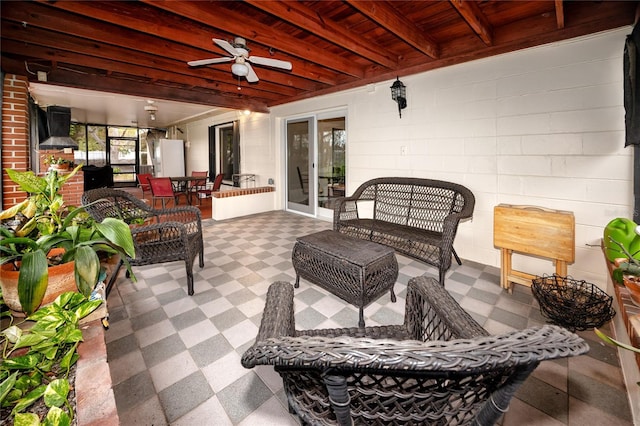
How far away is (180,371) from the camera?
157 cm

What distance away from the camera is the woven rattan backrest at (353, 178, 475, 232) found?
3.10 metres

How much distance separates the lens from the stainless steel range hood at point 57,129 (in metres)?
5.19

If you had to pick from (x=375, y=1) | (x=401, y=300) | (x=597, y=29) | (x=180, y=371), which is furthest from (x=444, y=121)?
(x=180, y=371)

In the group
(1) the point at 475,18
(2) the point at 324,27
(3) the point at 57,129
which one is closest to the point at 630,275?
(1) the point at 475,18

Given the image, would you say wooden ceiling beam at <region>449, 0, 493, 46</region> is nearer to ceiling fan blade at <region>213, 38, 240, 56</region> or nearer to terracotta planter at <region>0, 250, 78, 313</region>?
ceiling fan blade at <region>213, 38, 240, 56</region>

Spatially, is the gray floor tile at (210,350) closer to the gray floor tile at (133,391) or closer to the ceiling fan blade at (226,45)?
the gray floor tile at (133,391)

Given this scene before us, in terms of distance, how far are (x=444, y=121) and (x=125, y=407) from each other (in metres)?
3.87

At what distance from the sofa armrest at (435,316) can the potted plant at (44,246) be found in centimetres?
122

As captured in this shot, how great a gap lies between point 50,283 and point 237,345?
1.05 m

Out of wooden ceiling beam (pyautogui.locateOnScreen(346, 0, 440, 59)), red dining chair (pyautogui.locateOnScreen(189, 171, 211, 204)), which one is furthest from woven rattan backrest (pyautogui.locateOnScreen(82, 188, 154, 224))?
red dining chair (pyautogui.locateOnScreen(189, 171, 211, 204))

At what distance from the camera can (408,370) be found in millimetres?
550

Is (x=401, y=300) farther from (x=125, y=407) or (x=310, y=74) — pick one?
(x=310, y=74)

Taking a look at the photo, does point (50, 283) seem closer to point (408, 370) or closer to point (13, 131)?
point (408, 370)

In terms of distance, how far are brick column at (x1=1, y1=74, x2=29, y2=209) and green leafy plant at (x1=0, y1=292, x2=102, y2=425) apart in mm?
3720
